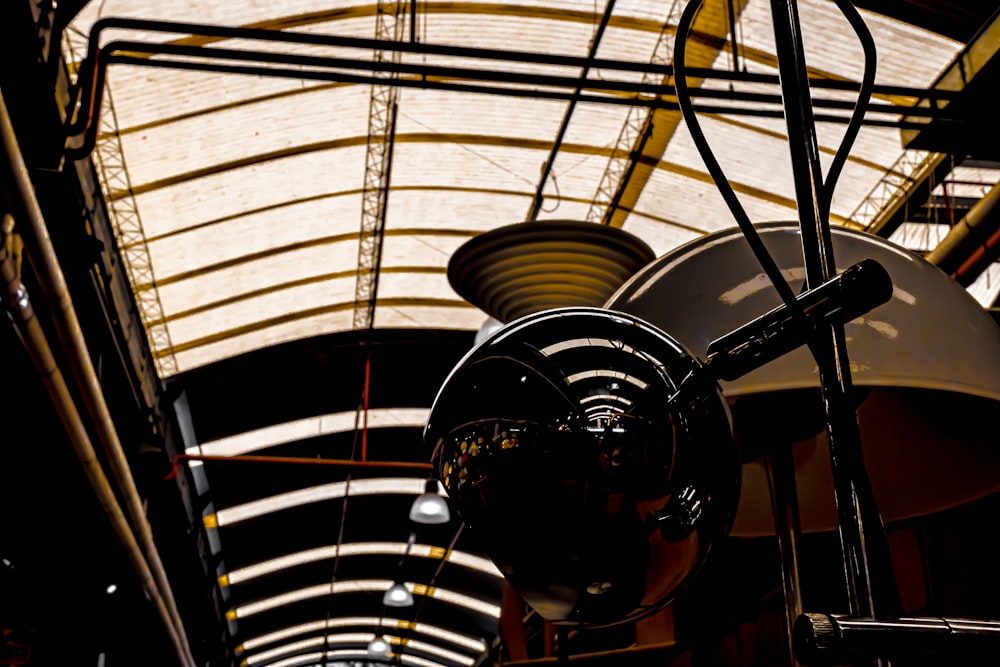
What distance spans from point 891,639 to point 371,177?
30.0 feet

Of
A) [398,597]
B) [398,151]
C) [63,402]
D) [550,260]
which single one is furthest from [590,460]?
[398,597]

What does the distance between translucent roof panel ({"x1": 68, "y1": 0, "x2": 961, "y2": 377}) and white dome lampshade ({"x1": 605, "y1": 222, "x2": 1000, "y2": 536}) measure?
5.44m

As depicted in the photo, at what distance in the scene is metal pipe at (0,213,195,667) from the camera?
459cm

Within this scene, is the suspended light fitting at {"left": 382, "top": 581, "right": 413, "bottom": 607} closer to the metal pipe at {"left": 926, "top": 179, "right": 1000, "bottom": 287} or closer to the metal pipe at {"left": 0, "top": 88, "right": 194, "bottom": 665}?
the metal pipe at {"left": 0, "top": 88, "right": 194, "bottom": 665}

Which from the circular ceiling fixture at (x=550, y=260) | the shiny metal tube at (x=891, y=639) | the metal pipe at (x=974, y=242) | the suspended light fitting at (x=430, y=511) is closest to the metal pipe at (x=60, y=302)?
the circular ceiling fixture at (x=550, y=260)

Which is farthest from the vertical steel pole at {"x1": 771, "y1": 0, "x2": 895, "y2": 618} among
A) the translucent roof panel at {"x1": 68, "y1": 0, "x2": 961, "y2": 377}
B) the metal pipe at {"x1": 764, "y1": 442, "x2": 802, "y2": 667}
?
the translucent roof panel at {"x1": 68, "y1": 0, "x2": 961, "y2": 377}

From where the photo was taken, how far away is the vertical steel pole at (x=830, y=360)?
56 cm

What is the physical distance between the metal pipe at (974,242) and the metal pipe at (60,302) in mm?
5429

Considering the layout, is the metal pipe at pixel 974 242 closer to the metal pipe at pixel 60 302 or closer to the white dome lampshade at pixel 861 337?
the white dome lampshade at pixel 861 337

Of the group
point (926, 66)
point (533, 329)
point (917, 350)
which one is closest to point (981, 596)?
point (917, 350)

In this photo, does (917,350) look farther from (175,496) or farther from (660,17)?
(175,496)

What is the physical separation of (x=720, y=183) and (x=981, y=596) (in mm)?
3146

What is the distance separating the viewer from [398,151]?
9289 millimetres

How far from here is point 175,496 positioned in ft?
36.9
